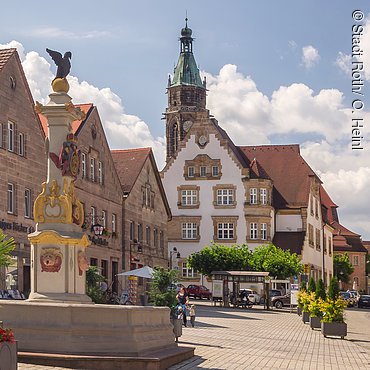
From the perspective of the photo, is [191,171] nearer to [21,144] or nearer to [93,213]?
[93,213]

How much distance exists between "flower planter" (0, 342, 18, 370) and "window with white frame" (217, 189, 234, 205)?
205ft

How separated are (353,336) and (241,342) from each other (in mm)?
8019

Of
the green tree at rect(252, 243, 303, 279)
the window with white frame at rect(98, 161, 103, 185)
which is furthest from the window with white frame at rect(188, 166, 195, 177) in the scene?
the window with white frame at rect(98, 161, 103, 185)

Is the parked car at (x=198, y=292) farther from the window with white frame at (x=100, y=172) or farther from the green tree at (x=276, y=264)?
the window with white frame at (x=100, y=172)

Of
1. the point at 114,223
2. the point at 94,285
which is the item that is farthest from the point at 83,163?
the point at 94,285

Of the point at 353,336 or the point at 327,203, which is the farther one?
the point at 327,203

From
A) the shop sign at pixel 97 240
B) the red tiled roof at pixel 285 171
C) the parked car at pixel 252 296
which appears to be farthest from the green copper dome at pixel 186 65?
the shop sign at pixel 97 240

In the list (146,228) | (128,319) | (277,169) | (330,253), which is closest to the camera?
(128,319)

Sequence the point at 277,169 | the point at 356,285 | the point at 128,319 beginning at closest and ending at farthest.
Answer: the point at 128,319, the point at 277,169, the point at 356,285

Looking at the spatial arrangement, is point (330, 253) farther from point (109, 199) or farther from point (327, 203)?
point (109, 199)

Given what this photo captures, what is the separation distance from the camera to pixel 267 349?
23.5m

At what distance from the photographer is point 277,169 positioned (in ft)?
269

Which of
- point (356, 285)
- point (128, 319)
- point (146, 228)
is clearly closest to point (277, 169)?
point (146, 228)

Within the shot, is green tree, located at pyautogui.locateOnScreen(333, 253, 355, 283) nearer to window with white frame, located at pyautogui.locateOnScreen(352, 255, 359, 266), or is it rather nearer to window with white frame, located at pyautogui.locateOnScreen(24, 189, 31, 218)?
window with white frame, located at pyautogui.locateOnScreen(352, 255, 359, 266)
